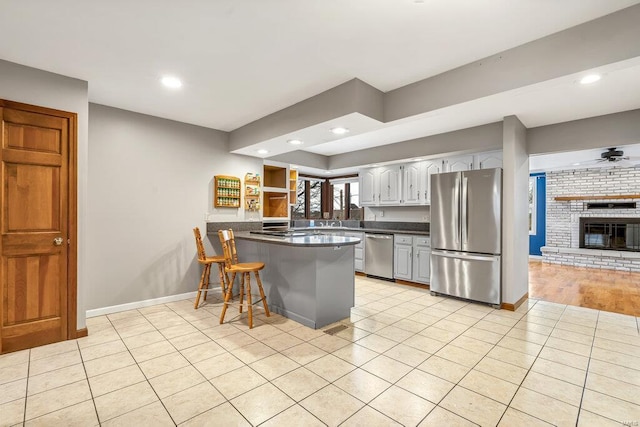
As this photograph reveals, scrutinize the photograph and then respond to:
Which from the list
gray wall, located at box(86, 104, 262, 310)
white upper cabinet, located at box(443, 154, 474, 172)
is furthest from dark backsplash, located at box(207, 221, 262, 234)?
white upper cabinet, located at box(443, 154, 474, 172)

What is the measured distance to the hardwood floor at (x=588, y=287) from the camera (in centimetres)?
420

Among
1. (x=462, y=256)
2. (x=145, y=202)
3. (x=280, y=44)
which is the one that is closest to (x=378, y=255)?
(x=462, y=256)

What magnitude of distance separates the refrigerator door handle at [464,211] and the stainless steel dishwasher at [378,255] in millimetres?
1427

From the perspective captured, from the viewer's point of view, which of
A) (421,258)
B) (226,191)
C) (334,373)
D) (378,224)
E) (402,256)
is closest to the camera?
(334,373)

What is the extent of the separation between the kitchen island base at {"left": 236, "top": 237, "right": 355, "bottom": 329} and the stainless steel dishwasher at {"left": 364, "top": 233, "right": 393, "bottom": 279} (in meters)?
1.98

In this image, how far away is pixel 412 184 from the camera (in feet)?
18.1

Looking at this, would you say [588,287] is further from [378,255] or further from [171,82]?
[171,82]

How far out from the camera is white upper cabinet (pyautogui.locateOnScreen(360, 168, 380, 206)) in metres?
6.11

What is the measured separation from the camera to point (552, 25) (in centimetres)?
214

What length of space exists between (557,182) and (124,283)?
9412 mm

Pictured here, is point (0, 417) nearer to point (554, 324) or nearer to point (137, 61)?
point (137, 61)

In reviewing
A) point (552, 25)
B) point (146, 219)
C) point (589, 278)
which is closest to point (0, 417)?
point (146, 219)

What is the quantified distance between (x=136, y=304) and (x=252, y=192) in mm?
2294

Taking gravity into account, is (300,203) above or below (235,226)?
above
